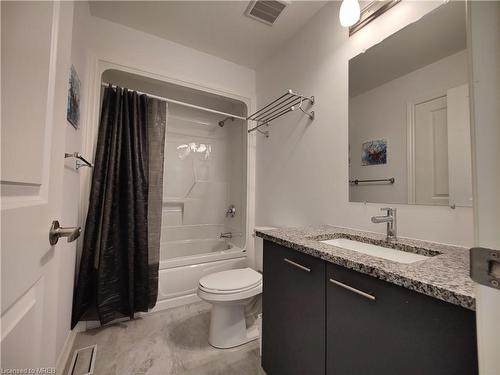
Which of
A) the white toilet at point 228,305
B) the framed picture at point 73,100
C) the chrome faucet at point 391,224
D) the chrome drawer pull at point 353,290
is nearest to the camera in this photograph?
the chrome drawer pull at point 353,290

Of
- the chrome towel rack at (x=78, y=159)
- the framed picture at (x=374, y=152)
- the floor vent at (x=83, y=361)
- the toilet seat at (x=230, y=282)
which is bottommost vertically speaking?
the floor vent at (x=83, y=361)

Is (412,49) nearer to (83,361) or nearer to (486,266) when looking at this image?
(486,266)

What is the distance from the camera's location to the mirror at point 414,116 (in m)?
0.97

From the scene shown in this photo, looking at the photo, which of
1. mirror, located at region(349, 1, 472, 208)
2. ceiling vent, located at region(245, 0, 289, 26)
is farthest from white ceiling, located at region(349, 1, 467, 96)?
ceiling vent, located at region(245, 0, 289, 26)

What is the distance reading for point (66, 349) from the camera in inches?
52.5

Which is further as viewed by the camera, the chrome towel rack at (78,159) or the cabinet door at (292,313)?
the chrome towel rack at (78,159)

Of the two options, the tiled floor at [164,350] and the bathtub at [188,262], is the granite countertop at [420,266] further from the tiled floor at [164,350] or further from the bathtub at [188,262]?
the bathtub at [188,262]

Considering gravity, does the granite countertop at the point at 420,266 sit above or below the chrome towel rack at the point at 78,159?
below

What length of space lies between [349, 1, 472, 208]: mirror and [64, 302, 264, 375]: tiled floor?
50.1 inches

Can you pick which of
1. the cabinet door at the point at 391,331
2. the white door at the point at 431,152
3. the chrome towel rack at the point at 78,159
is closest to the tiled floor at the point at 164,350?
the cabinet door at the point at 391,331

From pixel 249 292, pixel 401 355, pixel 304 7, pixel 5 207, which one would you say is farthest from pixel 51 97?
pixel 304 7

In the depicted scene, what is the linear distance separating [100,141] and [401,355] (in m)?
→ 2.14

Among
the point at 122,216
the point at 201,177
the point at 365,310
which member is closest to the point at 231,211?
the point at 201,177

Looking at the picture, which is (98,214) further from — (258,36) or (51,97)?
(258,36)
